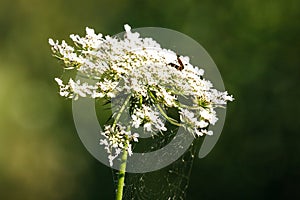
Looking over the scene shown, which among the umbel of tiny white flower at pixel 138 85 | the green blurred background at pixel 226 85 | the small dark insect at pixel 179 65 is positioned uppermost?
the green blurred background at pixel 226 85

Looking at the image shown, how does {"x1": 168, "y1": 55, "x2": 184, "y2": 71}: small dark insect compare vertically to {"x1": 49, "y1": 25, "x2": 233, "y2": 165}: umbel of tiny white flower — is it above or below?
above

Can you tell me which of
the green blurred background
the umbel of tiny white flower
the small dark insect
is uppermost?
the green blurred background

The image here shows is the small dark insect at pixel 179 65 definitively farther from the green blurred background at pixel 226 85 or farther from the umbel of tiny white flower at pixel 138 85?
the green blurred background at pixel 226 85

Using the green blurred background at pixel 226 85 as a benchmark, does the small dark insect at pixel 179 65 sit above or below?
below

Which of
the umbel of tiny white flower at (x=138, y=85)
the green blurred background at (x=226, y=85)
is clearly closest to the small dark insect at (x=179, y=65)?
the umbel of tiny white flower at (x=138, y=85)

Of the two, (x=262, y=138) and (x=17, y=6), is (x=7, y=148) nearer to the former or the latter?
(x=17, y=6)

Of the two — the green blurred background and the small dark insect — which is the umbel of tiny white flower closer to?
the small dark insect

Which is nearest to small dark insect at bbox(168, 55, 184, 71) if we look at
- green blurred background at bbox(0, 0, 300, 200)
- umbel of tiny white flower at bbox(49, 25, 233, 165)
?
umbel of tiny white flower at bbox(49, 25, 233, 165)
